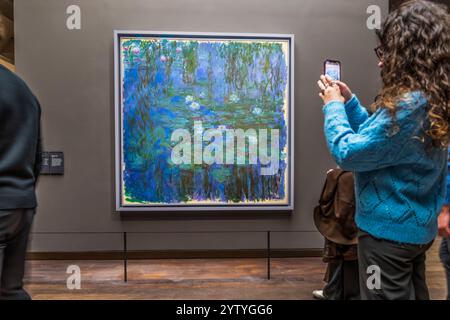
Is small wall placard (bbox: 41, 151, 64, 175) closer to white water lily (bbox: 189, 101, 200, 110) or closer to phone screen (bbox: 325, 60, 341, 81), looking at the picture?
white water lily (bbox: 189, 101, 200, 110)

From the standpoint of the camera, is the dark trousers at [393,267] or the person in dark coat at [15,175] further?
the person in dark coat at [15,175]

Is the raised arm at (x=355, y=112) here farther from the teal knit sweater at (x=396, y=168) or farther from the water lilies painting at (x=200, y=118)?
the water lilies painting at (x=200, y=118)

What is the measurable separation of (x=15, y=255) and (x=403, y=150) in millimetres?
1730

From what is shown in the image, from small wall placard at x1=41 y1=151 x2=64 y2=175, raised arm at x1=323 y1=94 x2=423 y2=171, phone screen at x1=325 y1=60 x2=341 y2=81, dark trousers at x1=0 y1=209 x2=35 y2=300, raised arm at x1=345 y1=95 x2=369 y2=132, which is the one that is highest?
phone screen at x1=325 y1=60 x2=341 y2=81

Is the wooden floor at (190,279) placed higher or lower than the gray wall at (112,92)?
lower

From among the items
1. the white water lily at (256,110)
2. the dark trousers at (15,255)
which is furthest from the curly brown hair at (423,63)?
the white water lily at (256,110)

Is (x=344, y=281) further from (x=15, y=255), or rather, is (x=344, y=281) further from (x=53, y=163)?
(x=53, y=163)

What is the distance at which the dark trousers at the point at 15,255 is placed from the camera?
151 centimetres

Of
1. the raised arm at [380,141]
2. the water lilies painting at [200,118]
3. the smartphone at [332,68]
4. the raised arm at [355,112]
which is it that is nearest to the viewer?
the raised arm at [380,141]

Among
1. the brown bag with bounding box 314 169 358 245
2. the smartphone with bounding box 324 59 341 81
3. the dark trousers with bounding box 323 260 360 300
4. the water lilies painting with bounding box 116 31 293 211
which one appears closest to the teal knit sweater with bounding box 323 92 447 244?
the smartphone with bounding box 324 59 341 81

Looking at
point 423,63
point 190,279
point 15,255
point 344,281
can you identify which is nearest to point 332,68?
point 423,63

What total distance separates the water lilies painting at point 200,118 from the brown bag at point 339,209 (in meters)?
1.29

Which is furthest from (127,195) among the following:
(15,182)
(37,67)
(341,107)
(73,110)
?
(341,107)

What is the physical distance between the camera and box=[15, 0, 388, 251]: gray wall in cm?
375
